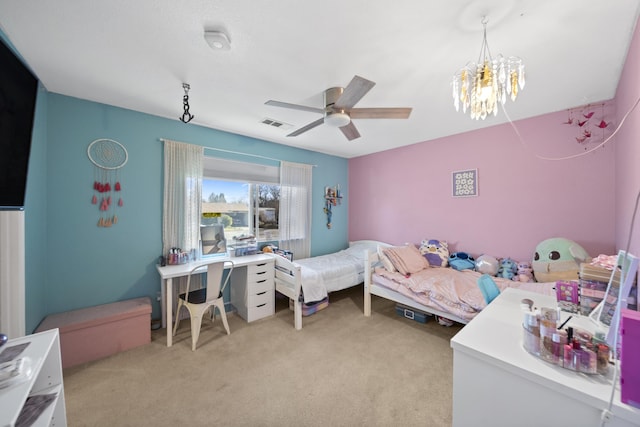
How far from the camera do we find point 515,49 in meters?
1.62

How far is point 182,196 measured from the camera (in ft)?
9.77

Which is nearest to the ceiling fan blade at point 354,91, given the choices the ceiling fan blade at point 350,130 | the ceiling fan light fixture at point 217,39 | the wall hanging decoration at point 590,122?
the ceiling fan blade at point 350,130

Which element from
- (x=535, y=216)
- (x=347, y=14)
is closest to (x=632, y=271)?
(x=347, y=14)

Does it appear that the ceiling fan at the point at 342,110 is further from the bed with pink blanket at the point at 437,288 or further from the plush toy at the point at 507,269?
the plush toy at the point at 507,269

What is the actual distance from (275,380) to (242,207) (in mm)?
2333

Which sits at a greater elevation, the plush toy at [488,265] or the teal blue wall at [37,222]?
the teal blue wall at [37,222]

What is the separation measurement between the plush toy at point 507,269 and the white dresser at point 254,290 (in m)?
→ 2.80

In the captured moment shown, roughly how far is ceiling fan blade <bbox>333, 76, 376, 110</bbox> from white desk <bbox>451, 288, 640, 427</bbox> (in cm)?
155

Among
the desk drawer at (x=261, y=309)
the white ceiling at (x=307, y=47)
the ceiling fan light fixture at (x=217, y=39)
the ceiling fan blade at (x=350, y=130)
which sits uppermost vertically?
the white ceiling at (x=307, y=47)

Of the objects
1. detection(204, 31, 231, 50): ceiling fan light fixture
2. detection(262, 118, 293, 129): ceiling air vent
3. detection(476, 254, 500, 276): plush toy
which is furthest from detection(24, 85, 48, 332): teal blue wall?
detection(476, 254, 500, 276): plush toy

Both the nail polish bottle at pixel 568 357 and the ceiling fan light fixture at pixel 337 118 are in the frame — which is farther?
the ceiling fan light fixture at pixel 337 118

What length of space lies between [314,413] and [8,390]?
5.03 feet

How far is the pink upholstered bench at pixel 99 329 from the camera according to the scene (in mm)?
2070

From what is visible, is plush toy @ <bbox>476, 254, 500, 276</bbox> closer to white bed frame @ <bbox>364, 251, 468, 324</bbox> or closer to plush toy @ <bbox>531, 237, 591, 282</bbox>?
plush toy @ <bbox>531, 237, 591, 282</bbox>
